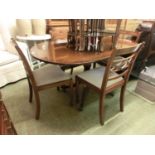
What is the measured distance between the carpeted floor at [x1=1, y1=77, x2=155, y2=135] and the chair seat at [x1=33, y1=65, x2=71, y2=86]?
0.42 metres

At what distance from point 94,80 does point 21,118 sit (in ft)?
3.00

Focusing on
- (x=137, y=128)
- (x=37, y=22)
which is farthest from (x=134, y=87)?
(x=37, y=22)

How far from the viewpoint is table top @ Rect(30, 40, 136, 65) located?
1.50m

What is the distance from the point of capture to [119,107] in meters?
2.01

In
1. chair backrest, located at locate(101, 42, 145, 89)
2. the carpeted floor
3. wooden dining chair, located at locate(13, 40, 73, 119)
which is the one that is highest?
chair backrest, located at locate(101, 42, 145, 89)

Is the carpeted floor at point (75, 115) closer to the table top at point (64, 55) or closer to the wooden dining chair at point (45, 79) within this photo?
the wooden dining chair at point (45, 79)

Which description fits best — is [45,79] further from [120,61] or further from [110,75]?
[120,61]

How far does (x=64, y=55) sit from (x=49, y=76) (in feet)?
0.99

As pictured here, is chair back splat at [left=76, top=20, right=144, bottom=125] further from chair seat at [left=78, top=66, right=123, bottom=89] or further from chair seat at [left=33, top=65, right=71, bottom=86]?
chair seat at [left=33, top=65, right=71, bottom=86]

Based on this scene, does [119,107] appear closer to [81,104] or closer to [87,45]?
[81,104]

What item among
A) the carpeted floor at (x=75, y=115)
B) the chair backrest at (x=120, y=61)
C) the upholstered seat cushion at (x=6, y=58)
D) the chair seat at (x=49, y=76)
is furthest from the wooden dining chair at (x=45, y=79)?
the upholstered seat cushion at (x=6, y=58)

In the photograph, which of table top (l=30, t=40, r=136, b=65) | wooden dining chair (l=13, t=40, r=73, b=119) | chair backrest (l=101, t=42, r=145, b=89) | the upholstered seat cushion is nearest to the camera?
chair backrest (l=101, t=42, r=145, b=89)

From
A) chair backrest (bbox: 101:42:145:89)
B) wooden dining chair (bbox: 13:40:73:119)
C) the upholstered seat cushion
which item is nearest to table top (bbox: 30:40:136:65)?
chair backrest (bbox: 101:42:145:89)
